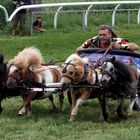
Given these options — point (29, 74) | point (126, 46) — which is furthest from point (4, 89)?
point (126, 46)

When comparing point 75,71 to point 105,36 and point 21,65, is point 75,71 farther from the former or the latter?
point 105,36

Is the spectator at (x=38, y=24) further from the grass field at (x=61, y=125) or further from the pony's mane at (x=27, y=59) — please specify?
the pony's mane at (x=27, y=59)

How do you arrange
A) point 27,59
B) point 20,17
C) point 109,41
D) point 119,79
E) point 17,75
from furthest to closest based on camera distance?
point 20,17, point 109,41, point 27,59, point 17,75, point 119,79

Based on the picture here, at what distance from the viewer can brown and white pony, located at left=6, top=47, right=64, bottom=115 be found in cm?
905

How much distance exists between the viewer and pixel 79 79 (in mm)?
8812

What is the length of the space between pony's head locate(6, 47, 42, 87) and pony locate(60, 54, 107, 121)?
2.35ft

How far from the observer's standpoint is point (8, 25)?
1844cm

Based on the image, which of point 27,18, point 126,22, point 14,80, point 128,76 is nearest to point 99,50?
point 128,76

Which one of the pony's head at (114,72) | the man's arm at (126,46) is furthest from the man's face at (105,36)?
the pony's head at (114,72)

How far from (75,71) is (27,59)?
94cm

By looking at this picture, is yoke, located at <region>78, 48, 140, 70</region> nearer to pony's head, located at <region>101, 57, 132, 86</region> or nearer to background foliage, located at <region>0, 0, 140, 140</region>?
pony's head, located at <region>101, 57, 132, 86</region>

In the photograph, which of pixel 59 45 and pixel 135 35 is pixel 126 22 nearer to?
pixel 135 35

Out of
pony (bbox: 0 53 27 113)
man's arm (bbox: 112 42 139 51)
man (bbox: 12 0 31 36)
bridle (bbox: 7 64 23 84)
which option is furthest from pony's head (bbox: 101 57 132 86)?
man (bbox: 12 0 31 36)

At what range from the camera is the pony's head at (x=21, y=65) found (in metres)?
8.98
